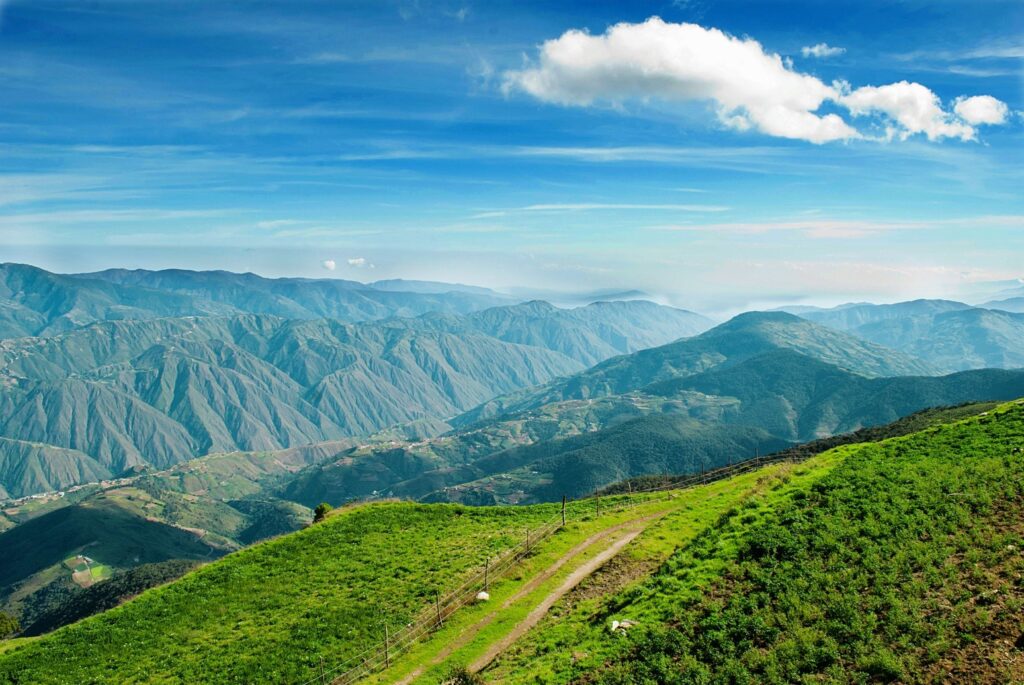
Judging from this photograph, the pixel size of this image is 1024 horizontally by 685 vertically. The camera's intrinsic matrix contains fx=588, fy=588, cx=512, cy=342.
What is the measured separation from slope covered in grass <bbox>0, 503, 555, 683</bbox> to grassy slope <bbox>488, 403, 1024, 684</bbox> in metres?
15.9

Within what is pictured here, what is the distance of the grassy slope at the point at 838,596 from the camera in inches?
858

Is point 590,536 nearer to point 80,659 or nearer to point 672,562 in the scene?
point 672,562

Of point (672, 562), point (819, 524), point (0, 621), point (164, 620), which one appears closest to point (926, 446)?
point (819, 524)

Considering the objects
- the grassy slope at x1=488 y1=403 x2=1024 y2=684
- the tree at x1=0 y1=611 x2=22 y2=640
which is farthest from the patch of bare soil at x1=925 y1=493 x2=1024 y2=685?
the tree at x1=0 y1=611 x2=22 y2=640

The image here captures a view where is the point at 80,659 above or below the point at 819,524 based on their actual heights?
below

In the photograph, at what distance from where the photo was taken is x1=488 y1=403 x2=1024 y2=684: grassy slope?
71.5 feet

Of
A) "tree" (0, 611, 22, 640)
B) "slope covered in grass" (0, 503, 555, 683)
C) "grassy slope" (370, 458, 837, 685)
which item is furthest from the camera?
"tree" (0, 611, 22, 640)

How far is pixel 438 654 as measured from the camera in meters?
33.8

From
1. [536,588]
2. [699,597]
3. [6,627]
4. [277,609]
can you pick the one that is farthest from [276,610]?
[6,627]

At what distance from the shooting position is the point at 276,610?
144ft

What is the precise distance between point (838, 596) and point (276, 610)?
124 feet

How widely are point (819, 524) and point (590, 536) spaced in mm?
21929

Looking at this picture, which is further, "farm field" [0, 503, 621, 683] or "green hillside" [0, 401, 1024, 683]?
"farm field" [0, 503, 621, 683]

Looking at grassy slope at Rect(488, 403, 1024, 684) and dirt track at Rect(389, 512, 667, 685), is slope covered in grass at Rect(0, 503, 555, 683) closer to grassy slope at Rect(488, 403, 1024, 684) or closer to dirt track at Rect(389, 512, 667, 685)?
dirt track at Rect(389, 512, 667, 685)
